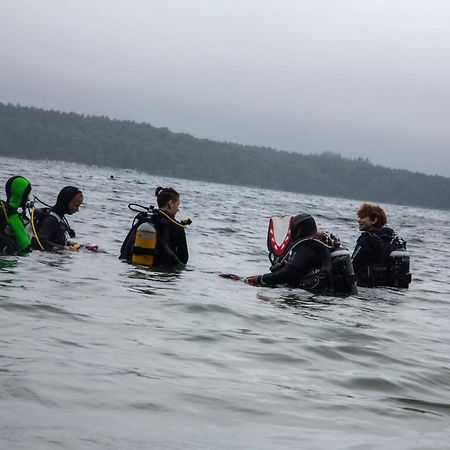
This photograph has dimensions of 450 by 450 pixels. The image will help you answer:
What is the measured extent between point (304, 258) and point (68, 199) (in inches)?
136

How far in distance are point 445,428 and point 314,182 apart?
194528mm

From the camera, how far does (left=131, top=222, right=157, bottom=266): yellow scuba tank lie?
1061 cm

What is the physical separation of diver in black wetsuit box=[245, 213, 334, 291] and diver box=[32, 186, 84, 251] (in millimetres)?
3029

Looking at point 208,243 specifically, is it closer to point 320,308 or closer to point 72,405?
point 320,308

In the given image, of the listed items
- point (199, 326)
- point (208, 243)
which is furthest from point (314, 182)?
point (199, 326)

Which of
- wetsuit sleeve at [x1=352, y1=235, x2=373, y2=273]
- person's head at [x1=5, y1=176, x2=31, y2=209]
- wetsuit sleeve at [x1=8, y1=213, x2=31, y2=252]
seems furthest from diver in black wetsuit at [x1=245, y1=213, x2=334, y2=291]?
person's head at [x1=5, y1=176, x2=31, y2=209]

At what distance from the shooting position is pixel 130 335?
6199 mm

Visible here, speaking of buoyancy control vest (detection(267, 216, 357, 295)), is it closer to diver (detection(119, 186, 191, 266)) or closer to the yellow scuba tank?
diver (detection(119, 186, 191, 266))

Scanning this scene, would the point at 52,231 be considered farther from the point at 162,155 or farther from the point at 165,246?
the point at 162,155

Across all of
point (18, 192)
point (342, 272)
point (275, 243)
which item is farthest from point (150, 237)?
point (342, 272)

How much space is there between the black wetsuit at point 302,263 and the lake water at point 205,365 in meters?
0.25

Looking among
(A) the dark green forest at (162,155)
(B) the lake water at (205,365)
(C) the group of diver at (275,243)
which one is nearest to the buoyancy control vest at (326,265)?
(C) the group of diver at (275,243)

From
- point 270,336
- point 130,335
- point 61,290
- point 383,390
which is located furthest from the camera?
point 61,290

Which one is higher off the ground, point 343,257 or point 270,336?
point 343,257
